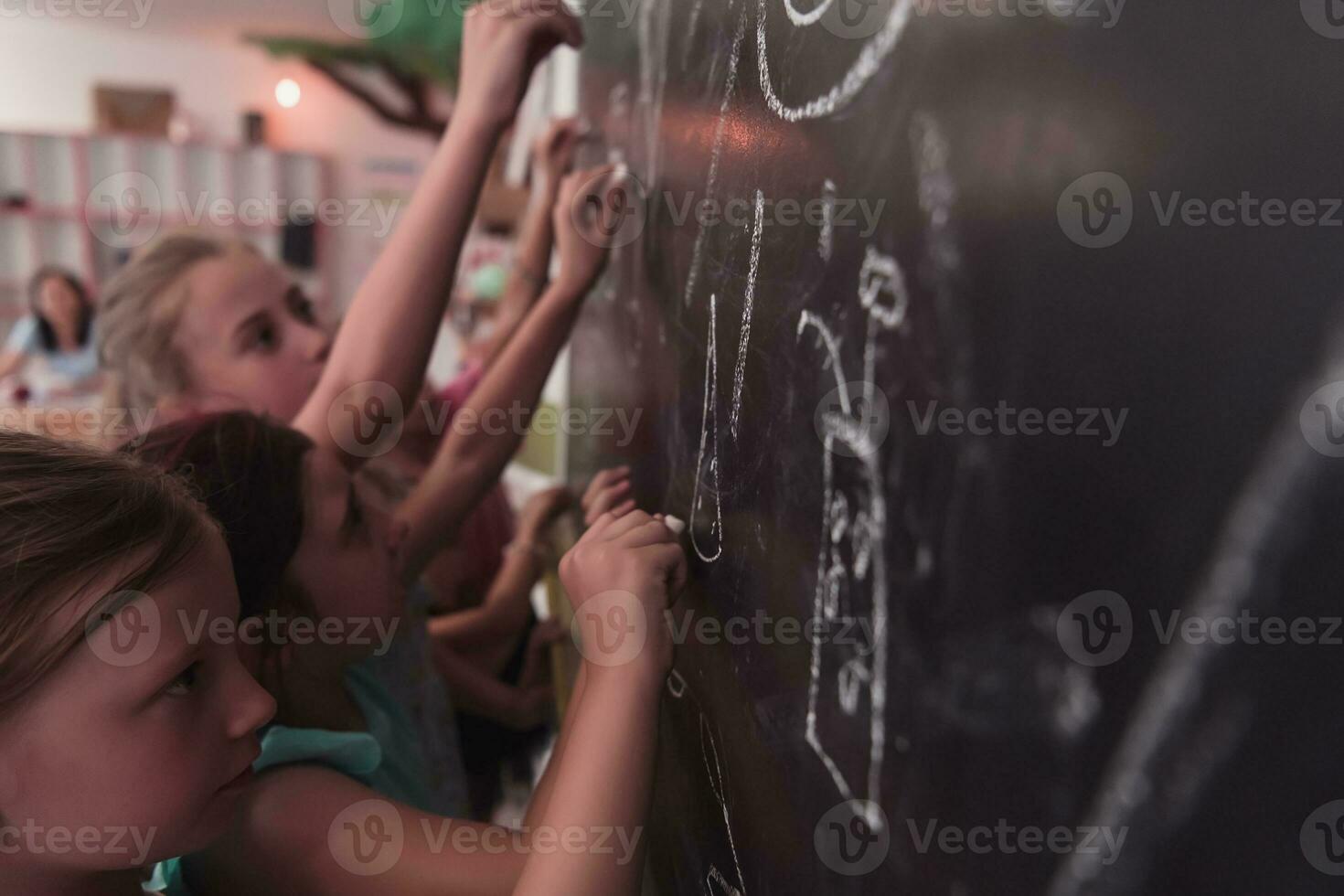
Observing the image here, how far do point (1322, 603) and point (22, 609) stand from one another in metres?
0.60

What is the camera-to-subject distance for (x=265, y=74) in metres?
6.08

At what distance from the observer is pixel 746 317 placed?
54 centimetres

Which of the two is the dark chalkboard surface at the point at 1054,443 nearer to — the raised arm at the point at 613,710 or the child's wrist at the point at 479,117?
the raised arm at the point at 613,710

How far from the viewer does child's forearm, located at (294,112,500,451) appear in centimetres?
96

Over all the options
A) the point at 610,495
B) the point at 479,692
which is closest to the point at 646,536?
the point at 610,495

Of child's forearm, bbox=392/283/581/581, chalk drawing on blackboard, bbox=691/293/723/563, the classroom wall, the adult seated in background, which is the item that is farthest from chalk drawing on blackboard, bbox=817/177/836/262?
the classroom wall

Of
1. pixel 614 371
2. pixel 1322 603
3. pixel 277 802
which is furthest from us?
pixel 614 371

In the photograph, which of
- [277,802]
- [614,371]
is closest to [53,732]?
[277,802]

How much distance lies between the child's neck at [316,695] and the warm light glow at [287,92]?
5798 mm

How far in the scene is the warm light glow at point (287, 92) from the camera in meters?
5.83

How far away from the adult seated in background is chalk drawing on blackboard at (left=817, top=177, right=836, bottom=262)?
4616 mm

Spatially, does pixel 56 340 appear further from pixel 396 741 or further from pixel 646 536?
pixel 646 536

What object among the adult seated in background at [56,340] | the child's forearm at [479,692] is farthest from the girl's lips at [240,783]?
the adult seated in background at [56,340]

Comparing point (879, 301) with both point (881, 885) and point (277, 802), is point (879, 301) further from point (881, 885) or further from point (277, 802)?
point (277, 802)
